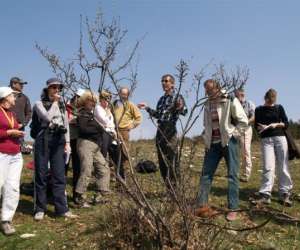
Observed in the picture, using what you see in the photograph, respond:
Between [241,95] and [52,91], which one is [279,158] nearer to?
[241,95]

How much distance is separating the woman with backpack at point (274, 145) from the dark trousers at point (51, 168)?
11.0 feet

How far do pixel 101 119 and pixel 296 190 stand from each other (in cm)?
427

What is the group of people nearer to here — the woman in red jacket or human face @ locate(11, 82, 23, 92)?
the woman in red jacket

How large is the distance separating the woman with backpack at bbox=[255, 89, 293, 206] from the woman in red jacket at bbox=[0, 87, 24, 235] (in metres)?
4.07

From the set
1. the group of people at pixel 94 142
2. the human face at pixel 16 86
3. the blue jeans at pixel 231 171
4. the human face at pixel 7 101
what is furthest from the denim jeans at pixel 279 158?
the human face at pixel 16 86

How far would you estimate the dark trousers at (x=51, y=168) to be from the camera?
22.7ft

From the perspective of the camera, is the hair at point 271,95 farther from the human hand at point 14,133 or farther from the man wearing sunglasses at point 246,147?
the human hand at point 14,133

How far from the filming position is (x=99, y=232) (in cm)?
580

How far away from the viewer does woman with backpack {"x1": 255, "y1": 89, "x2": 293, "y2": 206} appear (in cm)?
802

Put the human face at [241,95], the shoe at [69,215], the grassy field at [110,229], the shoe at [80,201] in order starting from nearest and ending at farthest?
the grassy field at [110,229]
the shoe at [69,215]
the shoe at [80,201]
the human face at [241,95]

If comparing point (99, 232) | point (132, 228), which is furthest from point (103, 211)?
point (132, 228)

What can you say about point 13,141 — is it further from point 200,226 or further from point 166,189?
point 200,226

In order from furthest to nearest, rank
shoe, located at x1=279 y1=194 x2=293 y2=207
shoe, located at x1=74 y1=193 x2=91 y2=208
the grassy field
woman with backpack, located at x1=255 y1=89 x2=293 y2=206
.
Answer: woman with backpack, located at x1=255 y1=89 x2=293 y2=206 → shoe, located at x1=279 y1=194 x2=293 y2=207 → shoe, located at x1=74 y1=193 x2=91 y2=208 → the grassy field

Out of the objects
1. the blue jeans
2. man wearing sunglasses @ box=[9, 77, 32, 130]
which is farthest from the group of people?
man wearing sunglasses @ box=[9, 77, 32, 130]
